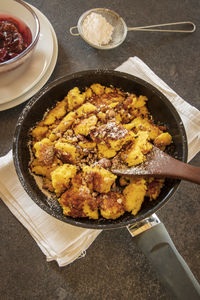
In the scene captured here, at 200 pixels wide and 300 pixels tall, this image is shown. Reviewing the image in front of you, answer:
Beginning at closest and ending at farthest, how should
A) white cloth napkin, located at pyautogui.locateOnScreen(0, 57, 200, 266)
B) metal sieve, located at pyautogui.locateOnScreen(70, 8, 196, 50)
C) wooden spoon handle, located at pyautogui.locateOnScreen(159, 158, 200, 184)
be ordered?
wooden spoon handle, located at pyautogui.locateOnScreen(159, 158, 200, 184)
white cloth napkin, located at pyautogui.locateOnScreen(0, 57, 200, 266)
metal sieve, located at pyautogui.locateOnScreen(70, 8, 196, 50)

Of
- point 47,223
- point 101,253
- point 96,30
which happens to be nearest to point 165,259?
point 101,253

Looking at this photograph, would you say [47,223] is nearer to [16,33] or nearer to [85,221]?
[85,221]

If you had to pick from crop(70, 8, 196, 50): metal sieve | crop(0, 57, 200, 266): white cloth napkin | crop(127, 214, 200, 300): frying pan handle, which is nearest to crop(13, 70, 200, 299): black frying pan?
crop(127, 214, 200, 300): frying pan handle

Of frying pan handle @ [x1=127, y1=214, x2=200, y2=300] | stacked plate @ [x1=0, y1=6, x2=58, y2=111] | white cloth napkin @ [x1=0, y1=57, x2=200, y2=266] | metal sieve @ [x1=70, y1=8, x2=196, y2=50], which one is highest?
stacked plate @ [x1=0, y1=6, x2=58, y2=111]

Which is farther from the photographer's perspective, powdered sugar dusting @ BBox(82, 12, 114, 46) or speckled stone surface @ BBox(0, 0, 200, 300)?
powdered sugar dusting @ BBox(82, 12, 114, 46)

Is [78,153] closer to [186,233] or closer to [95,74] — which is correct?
[95,74]

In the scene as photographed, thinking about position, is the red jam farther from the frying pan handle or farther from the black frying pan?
the frying pan handle

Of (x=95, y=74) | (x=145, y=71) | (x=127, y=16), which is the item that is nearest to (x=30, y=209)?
(x=95, y=74)
